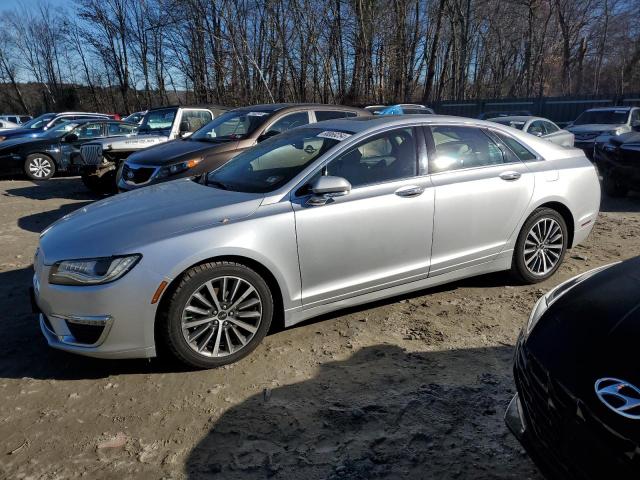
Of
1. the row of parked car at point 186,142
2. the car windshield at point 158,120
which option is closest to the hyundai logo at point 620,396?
the row of parked car at point 186,142

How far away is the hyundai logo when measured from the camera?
5.11ft

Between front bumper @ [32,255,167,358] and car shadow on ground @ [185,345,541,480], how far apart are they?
736mm

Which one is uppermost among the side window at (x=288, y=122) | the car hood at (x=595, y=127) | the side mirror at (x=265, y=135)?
the side window at (x=288, y=122)

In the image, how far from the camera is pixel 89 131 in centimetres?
1249

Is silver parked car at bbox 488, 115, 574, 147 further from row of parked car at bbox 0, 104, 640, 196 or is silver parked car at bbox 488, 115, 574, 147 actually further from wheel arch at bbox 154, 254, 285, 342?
wheel arch at bbox 154, 254, 285, 342

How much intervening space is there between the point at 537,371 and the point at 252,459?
141 centimetres

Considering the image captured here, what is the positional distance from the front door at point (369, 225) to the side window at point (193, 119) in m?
6.88

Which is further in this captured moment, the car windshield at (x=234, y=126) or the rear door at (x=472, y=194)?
the car windshield at (x=234, y=126)

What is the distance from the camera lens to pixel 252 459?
2.45 metres

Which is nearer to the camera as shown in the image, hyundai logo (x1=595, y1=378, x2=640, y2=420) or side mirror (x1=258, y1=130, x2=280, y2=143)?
hyundai logo (x1=595, y1=378, x2=640, y2=420)

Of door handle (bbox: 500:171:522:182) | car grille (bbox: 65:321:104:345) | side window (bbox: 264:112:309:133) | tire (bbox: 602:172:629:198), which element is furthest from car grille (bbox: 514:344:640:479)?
tire (bbox: 602:172:629:198)

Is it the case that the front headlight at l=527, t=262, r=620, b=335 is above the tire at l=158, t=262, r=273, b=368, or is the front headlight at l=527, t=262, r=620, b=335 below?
above

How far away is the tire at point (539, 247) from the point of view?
4430 mm

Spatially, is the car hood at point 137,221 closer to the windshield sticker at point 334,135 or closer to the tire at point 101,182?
the windshield sticker at point 334,135
